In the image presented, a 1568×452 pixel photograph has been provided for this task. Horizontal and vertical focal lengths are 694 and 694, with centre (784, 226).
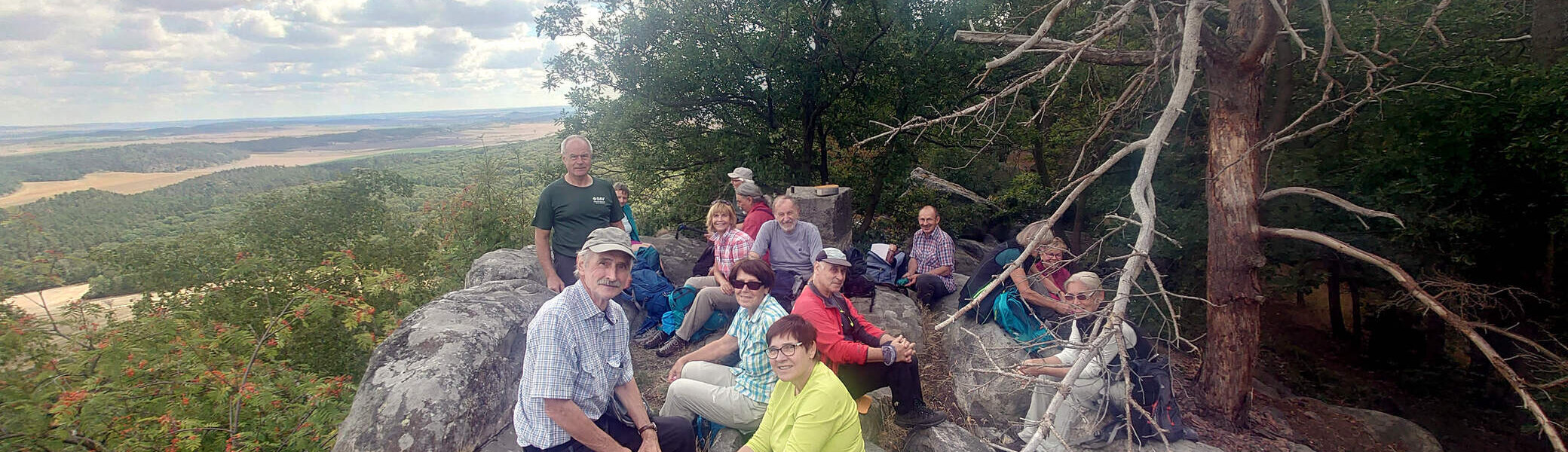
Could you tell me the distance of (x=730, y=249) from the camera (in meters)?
5.75

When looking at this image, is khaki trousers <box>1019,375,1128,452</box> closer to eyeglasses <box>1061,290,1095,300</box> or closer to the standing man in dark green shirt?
eyeglasses <box>1061,290,1095,300</box>

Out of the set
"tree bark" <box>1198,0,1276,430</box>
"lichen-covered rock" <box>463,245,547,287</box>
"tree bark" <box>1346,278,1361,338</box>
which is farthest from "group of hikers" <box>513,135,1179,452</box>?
"tree bark" <box>1346,278,1361,338</box>

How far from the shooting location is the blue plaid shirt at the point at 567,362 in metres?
2.93

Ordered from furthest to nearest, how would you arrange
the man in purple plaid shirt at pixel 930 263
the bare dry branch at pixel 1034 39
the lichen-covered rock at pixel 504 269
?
1. the man in purple plaid shirt at pixel 930 263
2. the lichen-covered rock at pixel 504 269
3. the bare dry branch at pixel 1034 39

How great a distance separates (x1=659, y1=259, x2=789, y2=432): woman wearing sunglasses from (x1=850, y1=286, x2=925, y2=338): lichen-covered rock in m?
2.06

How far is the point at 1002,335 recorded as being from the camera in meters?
5.34

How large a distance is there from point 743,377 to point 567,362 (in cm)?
118

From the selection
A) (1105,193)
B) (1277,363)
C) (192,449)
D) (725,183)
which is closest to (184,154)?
(725,183)

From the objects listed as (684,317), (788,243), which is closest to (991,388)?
(788,243)

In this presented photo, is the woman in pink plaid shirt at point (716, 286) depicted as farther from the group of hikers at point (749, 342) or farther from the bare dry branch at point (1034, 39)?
the bare dry branch at point (1034, 39)

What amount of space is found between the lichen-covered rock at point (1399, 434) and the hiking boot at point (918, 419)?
16.9 ft

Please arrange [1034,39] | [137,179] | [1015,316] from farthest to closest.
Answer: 1. [137,179]
2. [1015,316]
3. [1034,39]

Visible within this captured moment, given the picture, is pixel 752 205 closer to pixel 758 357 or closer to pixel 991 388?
pixel 991 388

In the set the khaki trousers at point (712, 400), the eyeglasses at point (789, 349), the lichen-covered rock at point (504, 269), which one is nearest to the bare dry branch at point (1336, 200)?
the eyeglasses at point (789, 349)
